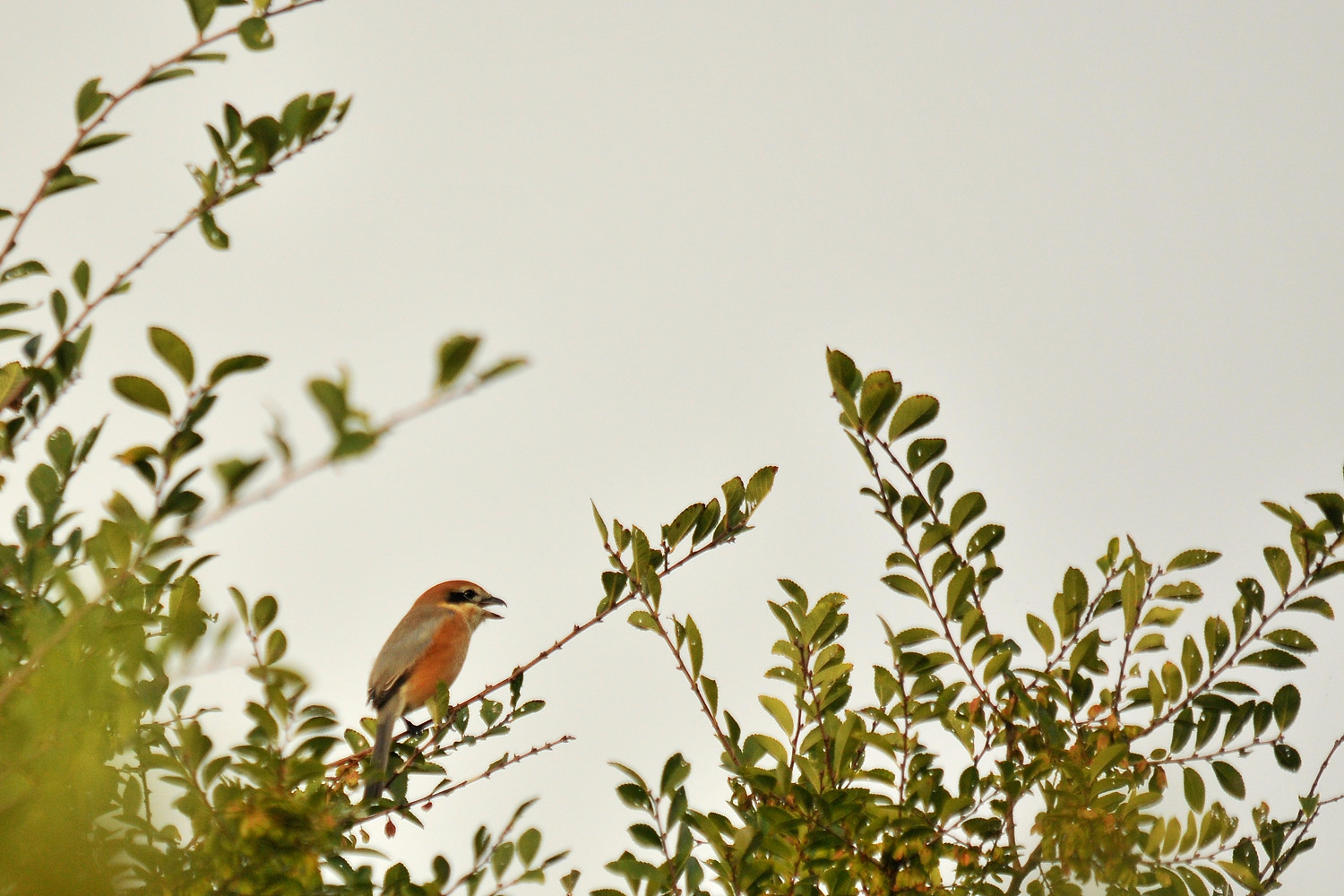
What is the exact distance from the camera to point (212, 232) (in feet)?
10.3

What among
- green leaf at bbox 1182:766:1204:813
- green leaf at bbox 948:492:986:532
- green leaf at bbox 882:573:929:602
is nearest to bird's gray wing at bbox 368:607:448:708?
green leaf at bbox 882:573:929:602

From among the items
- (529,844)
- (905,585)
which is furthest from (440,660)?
(905,585)

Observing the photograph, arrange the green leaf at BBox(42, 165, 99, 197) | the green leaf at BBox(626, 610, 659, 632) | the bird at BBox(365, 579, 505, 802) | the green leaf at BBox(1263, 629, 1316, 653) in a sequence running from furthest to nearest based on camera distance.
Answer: the bird at BBox(365, 579, 505, 802), the green leaf at BBox(626, 610, 659, 632), the green leaf at BBox(1263, 629, 1316, 653), the green leaf at BBox(42, 165, 99, 197)

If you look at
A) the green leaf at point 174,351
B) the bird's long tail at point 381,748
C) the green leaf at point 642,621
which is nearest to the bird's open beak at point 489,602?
the bird's long tail at point 381,748

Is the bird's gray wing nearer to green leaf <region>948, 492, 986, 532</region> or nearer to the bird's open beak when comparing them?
the bird's open beak

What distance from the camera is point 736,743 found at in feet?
10.9

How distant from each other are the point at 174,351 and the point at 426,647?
613cm

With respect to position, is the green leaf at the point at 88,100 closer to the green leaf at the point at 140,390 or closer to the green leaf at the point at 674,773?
the green leaf at the point at 140,390

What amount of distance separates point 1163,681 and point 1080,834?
2.43ft

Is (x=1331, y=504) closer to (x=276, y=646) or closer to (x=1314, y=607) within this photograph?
(x=1314, y=607)

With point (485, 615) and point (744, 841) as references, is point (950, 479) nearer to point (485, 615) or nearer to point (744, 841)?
Answer: point (744, 841)

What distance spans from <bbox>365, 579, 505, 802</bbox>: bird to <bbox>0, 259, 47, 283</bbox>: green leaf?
3611mm

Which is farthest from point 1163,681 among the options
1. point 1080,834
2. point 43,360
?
point 43,360

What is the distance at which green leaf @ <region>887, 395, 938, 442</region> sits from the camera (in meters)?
3.34
